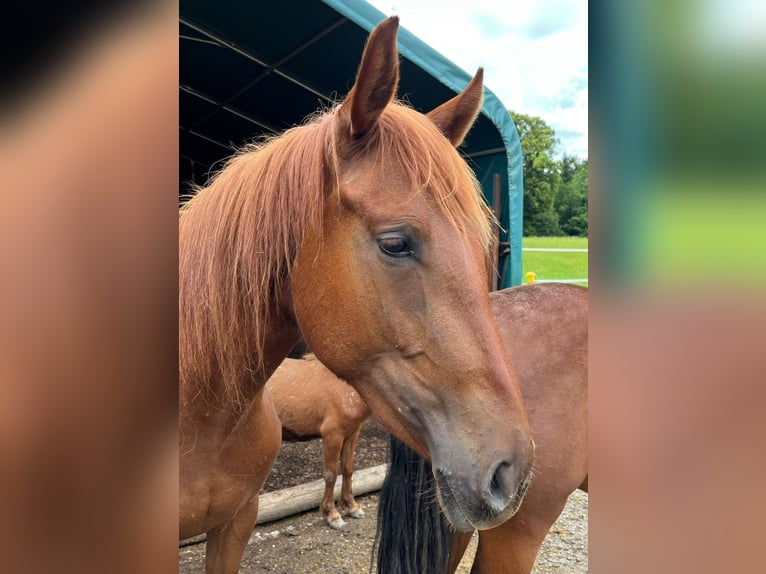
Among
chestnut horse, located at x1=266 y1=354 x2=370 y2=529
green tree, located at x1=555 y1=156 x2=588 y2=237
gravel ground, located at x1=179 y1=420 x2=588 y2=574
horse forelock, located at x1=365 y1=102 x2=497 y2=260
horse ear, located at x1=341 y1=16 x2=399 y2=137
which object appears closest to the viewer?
green tree, located at x1=555 y1=156 x2=588 y2=237

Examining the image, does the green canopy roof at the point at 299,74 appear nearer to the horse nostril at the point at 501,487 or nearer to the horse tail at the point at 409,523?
the horse tail at the point at 409,523

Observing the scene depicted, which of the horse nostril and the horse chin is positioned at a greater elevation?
the horse nostril

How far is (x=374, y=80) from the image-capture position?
84 centimetres

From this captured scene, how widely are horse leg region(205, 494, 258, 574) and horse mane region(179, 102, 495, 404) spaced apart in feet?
2.27

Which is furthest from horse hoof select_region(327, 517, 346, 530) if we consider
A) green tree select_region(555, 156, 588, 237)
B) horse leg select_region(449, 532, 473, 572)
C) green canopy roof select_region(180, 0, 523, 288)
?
green tree select_region(555, 156, 588, 237)

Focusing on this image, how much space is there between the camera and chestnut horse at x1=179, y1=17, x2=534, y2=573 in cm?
83

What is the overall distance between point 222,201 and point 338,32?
184 centimetres

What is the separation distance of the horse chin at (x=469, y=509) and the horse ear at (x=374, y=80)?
68 centimetres

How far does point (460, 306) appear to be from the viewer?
2.80 ft

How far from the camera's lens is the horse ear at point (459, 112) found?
43.7 inches

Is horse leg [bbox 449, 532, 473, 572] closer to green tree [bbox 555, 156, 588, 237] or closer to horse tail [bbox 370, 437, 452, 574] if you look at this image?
horse tail [bbox 370, 437, 452, 574]
